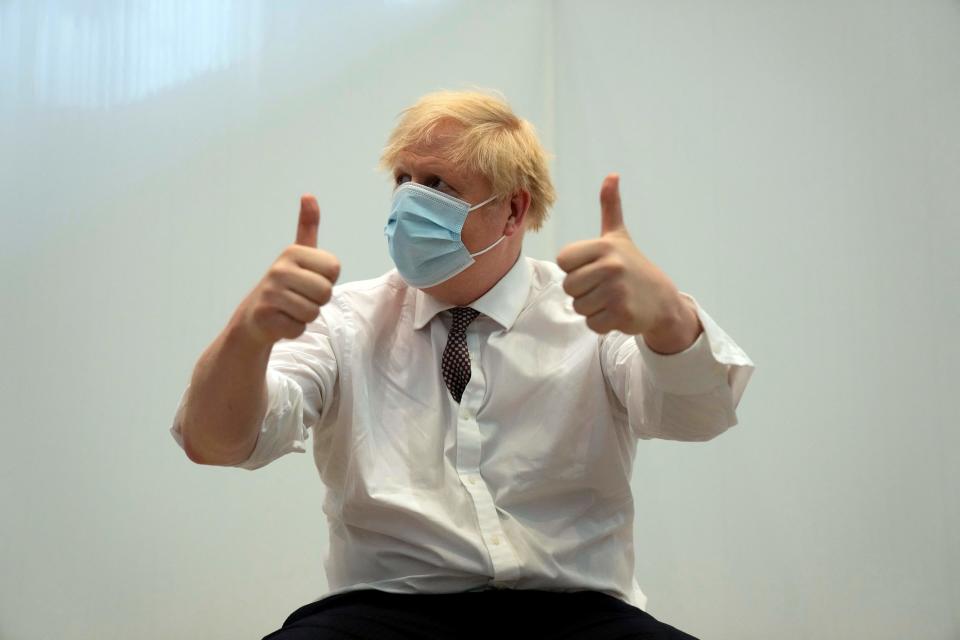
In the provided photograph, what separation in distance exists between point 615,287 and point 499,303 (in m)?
0.50

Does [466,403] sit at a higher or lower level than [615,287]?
lower

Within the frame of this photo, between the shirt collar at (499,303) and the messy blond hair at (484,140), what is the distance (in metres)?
0.17

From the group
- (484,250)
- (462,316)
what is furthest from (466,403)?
(484,250)

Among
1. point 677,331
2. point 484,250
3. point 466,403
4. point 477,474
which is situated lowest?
point 477,474

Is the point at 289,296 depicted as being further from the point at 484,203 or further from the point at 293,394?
the point at 484,203

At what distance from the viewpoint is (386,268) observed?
286 cm

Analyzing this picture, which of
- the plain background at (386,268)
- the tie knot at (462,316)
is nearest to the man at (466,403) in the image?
the tie knot at (462,316)

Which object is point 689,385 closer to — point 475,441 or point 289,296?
point 475,441

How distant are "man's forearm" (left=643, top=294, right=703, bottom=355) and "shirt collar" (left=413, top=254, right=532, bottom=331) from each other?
41 cm

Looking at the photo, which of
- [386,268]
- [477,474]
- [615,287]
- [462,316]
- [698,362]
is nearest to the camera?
[615,287]

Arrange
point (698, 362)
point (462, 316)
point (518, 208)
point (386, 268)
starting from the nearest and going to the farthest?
point (698, 362) → point (462, 316) → point (518, 208) → point (386, 268)

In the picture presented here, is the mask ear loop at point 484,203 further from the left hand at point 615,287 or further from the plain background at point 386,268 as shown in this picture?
the plain background at point 386,268

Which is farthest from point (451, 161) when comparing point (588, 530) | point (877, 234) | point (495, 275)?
point (877, 234)

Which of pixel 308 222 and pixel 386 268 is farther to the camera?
pixel 386 268
